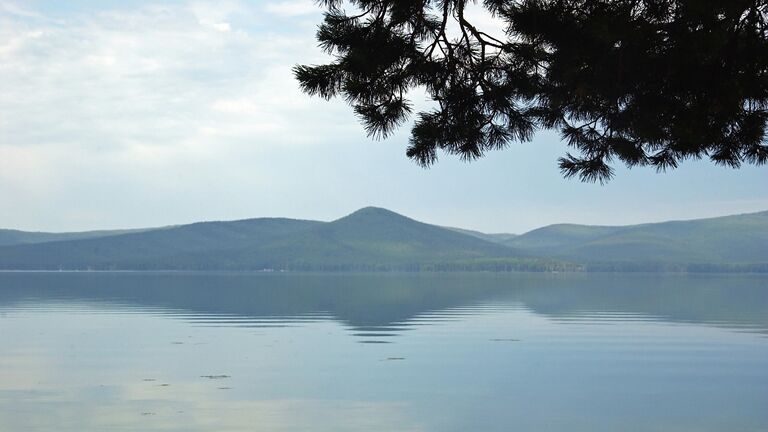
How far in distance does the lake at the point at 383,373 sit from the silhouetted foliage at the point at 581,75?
23.1 ft

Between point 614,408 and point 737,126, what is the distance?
32.6 ft

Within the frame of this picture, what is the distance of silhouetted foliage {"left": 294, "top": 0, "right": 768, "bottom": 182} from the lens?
582 inches

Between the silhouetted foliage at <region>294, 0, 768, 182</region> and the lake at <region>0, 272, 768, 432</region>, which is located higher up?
the silhouetted foliage at <region>294, 0, 768, 182</region>

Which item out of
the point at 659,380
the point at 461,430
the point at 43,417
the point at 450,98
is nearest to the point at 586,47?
the point at 450,98

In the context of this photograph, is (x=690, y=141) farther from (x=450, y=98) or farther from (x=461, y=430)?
(x=461, y=430)

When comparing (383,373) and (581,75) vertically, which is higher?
(581,75)

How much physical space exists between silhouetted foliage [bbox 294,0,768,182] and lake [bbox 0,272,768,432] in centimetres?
703

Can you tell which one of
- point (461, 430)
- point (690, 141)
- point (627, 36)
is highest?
point (627, 36)

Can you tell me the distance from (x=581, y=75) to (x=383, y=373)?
16.2 m

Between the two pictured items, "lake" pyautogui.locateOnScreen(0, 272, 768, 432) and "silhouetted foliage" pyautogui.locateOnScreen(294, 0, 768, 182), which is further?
"lake" pyautogui.locateOnScreen(0, 272, 768, 432)

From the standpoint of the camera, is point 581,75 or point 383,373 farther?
point 383,373

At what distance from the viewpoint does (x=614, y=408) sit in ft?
79.9

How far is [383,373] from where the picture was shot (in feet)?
99.6

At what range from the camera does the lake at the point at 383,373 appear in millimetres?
22656
